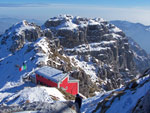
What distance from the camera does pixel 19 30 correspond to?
90188 mm

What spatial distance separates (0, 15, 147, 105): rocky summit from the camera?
53.5 meters

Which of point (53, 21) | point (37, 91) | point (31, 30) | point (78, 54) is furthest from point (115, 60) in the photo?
point (37, 91)

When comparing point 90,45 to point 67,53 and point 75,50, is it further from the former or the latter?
point 67,53

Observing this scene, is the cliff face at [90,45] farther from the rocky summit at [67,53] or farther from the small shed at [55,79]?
the small shed at [55,79]

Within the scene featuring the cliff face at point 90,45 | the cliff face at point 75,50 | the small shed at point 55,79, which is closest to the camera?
the small shed at point 55,79

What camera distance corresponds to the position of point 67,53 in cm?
10138

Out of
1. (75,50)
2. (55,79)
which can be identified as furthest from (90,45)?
(55,79)

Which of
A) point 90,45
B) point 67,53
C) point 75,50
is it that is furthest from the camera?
point 90,45

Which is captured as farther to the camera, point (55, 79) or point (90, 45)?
point (90, 45)

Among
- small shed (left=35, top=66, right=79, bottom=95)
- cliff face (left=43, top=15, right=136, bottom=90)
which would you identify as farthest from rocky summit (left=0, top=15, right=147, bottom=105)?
small shed (left=35, top=66, right=79, bottom=95)

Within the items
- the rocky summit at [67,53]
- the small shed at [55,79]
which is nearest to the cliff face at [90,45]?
the rocky summit at [67,53]

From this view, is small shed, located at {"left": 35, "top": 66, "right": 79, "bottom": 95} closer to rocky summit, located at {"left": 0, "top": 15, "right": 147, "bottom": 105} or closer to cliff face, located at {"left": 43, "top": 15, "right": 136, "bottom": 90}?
rocky summit, located at {"left": 0, "top": 15, "right": 147, "bottom": 105}

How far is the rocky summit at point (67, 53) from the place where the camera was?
5347 cm

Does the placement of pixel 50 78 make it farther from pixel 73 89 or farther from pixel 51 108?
pixel 51 108
